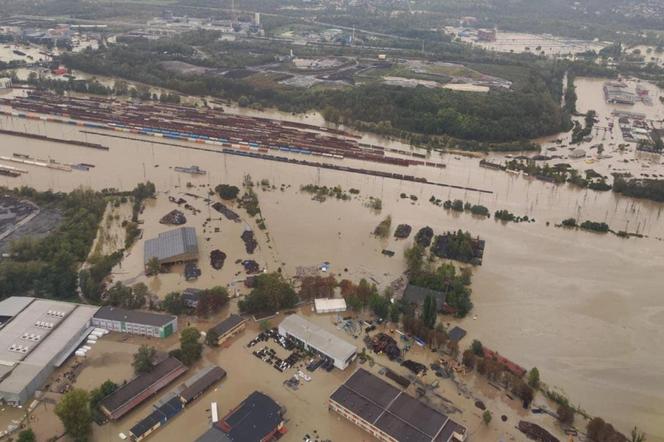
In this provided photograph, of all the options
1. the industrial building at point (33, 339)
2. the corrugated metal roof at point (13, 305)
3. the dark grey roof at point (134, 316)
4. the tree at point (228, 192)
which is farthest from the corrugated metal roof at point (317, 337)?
the tree at point (228, 192)

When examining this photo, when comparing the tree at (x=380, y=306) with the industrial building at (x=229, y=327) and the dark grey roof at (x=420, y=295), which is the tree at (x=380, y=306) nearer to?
the dark grey roof at (x=420, y=295)

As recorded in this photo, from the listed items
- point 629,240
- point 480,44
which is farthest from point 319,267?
point 480,44

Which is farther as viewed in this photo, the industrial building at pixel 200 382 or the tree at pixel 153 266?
the tree at pixel 153 266

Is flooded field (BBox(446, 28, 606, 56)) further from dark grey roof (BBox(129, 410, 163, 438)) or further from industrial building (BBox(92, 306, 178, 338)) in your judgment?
dark grey roof (BBox(129, 410, 163, 438))

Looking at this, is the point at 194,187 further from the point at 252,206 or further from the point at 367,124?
the point at 367,124

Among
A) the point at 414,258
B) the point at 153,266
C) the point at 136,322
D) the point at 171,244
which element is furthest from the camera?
the point at 171,244

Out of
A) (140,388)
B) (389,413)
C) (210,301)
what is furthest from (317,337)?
(140,388)

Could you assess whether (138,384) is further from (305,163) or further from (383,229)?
(305,163)
